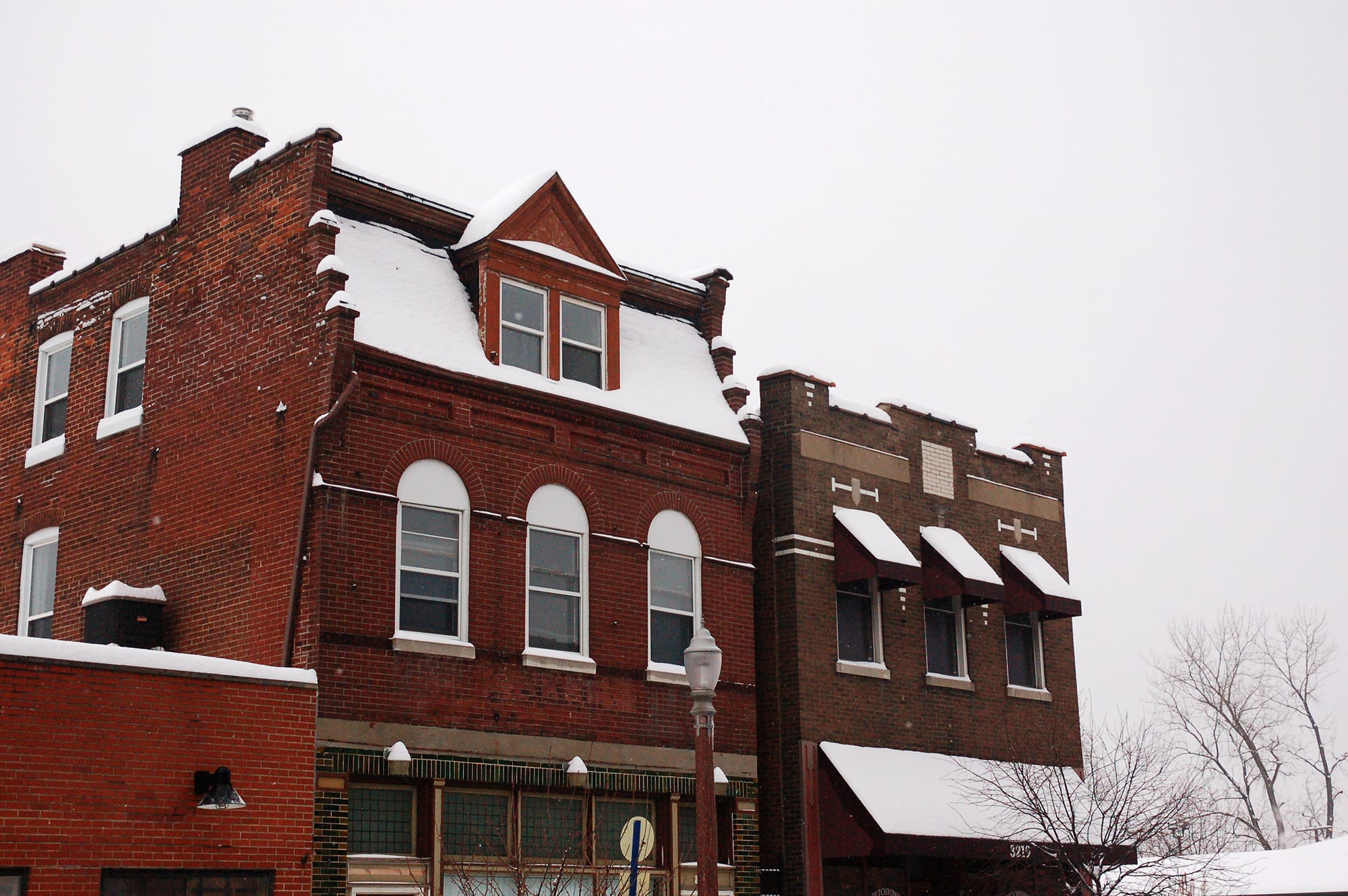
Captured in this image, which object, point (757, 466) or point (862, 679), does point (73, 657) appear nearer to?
point (757, 466)

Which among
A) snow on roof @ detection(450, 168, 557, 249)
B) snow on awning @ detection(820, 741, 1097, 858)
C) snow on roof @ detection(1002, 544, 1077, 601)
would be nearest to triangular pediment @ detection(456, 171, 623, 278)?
snow on roof @ detection(450, 168, 557, 249)

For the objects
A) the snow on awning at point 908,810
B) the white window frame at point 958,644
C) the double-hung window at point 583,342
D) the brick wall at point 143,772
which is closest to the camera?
the brick wall at point 143,772

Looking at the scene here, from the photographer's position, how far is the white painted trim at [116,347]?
22266mm

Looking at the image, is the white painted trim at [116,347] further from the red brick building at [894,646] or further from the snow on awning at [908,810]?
the snow on awning at [908,810]

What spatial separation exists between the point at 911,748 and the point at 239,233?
12.4 m

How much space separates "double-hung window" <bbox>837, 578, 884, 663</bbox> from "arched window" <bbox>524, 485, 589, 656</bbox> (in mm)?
5185

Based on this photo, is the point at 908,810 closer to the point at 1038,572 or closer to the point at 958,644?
the point at 958,644

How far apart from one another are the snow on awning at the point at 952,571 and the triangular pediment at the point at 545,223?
22.7 feet

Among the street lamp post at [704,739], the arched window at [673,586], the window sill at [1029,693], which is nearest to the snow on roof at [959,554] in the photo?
the window sill at [1029,693]

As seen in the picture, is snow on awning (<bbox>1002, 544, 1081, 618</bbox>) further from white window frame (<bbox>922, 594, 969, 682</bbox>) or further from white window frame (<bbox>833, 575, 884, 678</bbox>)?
white window frame (<bbox>833, 575, 884, 678</bbox>)

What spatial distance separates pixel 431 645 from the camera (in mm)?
19047

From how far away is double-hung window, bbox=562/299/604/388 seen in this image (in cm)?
2222

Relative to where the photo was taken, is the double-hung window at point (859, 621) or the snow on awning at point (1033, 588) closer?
the double-hung window at point (859, 621)

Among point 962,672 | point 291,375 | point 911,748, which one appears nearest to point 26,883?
point 291,375
